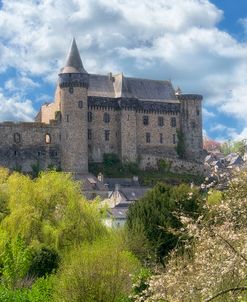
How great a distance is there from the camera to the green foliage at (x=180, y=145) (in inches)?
3853

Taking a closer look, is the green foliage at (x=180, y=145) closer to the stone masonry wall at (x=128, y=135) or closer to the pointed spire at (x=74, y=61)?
the stone masonry wall at (x=128, y=135)

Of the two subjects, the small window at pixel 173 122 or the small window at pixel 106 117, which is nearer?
the small window at pixel 106 117

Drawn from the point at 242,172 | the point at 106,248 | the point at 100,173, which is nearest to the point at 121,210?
the point at 100,173

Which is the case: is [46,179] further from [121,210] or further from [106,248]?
[121,210]

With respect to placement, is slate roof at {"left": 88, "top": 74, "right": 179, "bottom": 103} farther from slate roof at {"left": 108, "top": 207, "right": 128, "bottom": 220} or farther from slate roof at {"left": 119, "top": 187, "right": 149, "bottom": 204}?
slate roof at {"left": 108, "top": 207, "right": 128, "bottom": 220}

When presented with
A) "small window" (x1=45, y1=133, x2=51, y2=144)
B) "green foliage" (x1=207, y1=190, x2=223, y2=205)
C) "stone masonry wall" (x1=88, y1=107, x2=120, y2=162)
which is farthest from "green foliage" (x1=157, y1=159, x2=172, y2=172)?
"green foliage" (x1=207, y1=190, x2=223, y2=205)

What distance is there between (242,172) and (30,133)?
74.6 metres

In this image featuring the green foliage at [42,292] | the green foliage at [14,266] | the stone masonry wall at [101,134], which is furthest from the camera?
the stone masonry wall at [101,134]

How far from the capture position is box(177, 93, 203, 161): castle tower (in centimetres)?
9869

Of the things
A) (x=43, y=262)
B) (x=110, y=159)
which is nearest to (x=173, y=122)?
(x=110, y=159)

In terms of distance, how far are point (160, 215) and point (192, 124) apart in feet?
182

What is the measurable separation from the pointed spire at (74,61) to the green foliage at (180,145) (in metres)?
17.1

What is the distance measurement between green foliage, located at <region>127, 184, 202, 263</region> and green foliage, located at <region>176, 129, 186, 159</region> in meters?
49.8

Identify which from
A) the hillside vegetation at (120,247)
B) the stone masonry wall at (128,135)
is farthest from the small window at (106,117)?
the hillside vegetation at (120,247)
